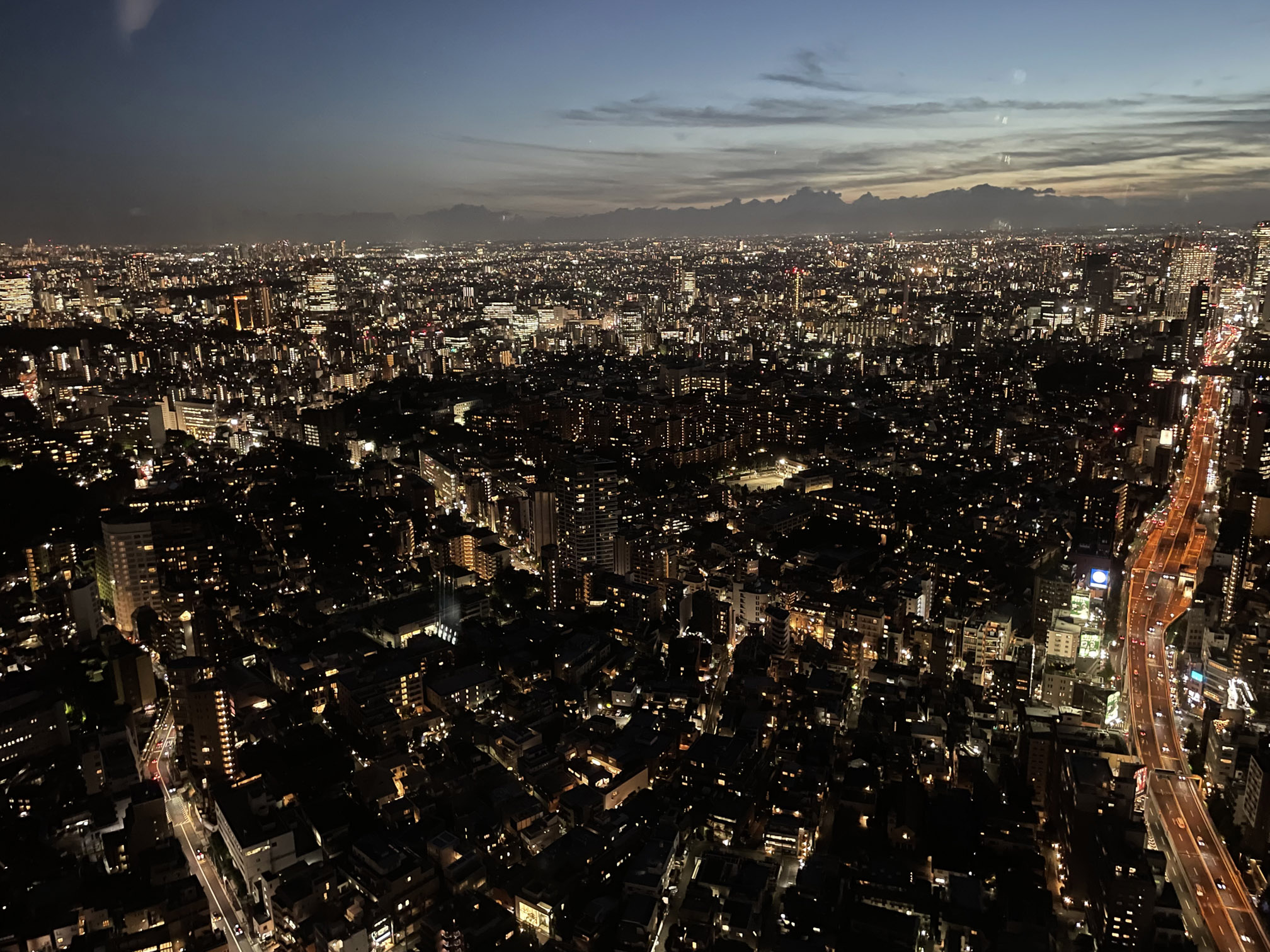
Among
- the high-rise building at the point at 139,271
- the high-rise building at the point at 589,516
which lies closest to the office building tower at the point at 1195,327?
the high-rise building at the point at 589,516

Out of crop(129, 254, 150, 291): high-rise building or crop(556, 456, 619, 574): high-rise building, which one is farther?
crop(129, 254, 150, 291): high-rise building

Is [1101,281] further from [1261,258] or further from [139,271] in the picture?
[139,271]

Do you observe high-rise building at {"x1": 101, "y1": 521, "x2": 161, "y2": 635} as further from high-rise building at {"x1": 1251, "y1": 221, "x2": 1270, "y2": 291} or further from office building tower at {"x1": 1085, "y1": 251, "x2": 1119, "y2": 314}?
office building tower at {"x1": 1085, "y1": 251, "x2": 1119, "y2": 314}

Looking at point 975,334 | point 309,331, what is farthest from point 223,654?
point 975,334

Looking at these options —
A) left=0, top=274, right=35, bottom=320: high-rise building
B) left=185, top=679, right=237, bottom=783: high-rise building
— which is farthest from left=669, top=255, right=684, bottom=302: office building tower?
left=185, top=679, right=237, bottom=783: high-rise building

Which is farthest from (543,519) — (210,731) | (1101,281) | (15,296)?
(1101,281)

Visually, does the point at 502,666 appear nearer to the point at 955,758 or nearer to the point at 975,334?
the point at 955,758
